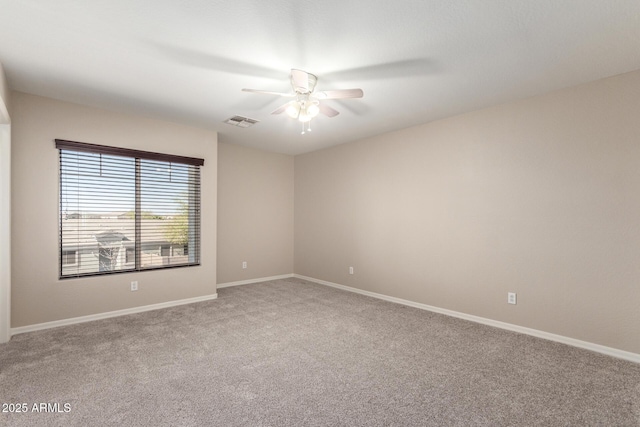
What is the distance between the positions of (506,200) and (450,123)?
3.98 feet

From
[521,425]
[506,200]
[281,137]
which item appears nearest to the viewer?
[521,425]

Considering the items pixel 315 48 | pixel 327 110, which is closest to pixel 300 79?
pixel 315 48

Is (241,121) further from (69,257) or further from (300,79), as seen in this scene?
(69,257)

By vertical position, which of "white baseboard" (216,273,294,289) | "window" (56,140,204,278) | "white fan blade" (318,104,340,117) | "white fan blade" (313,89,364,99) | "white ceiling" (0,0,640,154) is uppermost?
"white ceiling" (0,0,640,154)

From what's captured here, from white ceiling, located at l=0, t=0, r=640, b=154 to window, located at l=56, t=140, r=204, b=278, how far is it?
75 cm

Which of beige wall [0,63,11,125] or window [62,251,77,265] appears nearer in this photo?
beige wall [0,63,11,125]

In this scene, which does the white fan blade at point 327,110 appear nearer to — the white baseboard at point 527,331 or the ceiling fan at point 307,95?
the ceiling fan at point 307,95

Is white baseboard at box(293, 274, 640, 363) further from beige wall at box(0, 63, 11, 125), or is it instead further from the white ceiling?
beige wall at box(0, 63, 11, 125)

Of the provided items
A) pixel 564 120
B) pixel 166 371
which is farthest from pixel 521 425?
pixel 564 120

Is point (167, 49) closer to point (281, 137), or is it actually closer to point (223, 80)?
point (223, 80)

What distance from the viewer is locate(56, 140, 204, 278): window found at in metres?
3.65

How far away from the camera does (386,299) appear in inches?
187

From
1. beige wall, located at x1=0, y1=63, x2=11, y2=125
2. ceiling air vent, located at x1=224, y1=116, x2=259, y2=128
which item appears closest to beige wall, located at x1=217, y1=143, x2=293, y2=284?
ceiling air vent, located at x1=224, y1=116, x2=259, y2=128

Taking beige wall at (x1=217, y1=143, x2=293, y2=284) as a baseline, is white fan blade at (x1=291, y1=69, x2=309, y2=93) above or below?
above
